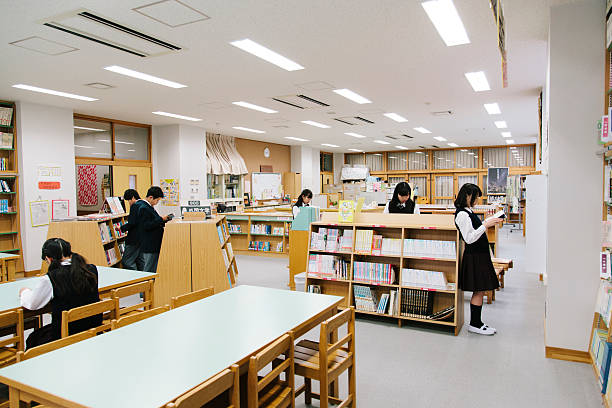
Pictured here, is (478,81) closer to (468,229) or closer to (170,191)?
(468,229)

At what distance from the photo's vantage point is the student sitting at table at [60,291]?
9.91 ft

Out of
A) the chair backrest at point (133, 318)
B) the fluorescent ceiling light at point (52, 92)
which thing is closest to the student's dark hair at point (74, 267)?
the chair backrest at point (133, 318)

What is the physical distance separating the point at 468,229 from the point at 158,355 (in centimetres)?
340

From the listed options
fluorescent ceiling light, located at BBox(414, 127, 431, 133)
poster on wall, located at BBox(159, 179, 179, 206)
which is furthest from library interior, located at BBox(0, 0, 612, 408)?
fluorescent ceiling light, located at BBox(414, 127, 431, 133)

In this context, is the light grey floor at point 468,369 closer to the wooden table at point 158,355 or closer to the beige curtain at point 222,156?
the wooden table at point 158,355

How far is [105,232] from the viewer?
659 cm

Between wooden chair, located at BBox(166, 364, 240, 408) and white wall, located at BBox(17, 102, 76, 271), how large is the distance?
7.97 m

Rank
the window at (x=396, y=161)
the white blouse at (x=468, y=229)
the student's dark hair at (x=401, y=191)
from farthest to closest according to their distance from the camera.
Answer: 1. the window at (x=396, y=161)
2. the student's dark hair at (x=401, y=191)
3. the white blouse at (x=468, y=229)

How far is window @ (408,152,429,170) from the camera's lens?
19781mm

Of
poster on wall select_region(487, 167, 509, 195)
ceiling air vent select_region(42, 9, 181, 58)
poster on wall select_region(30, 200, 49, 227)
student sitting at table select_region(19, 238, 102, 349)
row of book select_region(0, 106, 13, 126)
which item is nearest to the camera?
student sitting at table select_region(19, 238, 102, 349)

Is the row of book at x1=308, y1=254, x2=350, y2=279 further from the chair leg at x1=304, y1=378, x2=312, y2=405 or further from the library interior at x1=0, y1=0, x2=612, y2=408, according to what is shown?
the chair leg at x1=304, y1=378, x2=312, y2=405

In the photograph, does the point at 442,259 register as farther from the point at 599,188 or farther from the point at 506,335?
the point at 599,188

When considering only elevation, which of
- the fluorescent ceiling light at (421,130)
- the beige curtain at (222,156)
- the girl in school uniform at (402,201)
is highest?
the fluorescent ceiling light at (421,130)

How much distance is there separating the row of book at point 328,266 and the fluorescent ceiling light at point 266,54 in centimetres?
273
